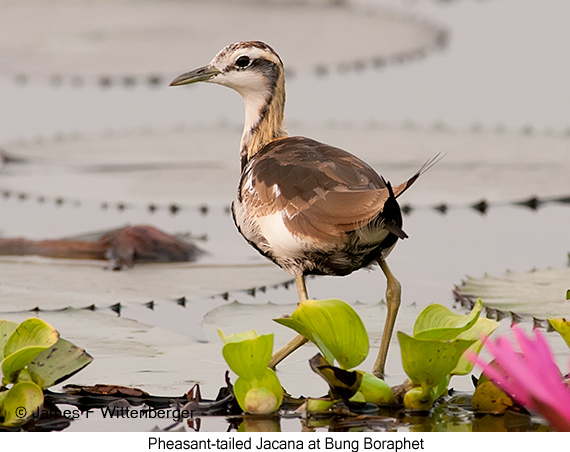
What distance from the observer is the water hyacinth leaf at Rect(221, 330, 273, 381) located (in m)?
2.14

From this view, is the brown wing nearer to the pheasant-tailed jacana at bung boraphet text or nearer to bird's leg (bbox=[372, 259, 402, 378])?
the pheasant-tailed jacana at bung boraphet text

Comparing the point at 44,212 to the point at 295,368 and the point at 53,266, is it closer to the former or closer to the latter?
the point at 53,266

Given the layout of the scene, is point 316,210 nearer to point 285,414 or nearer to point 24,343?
point 285,414

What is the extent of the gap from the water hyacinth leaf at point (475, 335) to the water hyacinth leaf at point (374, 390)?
16 centimetres

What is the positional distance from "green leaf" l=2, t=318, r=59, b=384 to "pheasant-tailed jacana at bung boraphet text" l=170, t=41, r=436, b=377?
2.04 ft

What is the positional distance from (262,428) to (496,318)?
1023mm

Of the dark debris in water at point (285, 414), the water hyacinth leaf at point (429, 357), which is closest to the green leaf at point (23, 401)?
the dark debris in water at point (285, 414)

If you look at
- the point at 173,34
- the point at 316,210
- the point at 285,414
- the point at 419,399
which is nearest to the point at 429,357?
the point at 419,399

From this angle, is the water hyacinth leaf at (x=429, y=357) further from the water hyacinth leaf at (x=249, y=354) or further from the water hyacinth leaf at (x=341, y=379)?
the water hyacinth leaf at (x=249, y=354)

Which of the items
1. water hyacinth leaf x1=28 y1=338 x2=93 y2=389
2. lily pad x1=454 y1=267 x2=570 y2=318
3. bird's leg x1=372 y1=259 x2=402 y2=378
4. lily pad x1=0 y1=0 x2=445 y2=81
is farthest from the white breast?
lily pad x1=0 y1=0 x2=445 y2=81

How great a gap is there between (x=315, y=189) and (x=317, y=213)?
0.08m

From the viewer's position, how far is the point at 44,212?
4.51m

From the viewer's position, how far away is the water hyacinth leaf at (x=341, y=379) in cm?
218

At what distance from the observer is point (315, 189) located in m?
2.41
